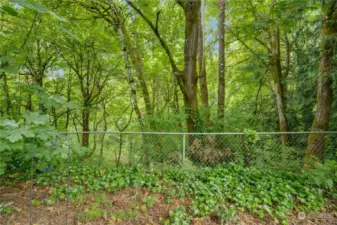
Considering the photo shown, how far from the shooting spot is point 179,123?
205 inches

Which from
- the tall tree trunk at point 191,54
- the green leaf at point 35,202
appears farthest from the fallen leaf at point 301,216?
the green leaf at point 35,202

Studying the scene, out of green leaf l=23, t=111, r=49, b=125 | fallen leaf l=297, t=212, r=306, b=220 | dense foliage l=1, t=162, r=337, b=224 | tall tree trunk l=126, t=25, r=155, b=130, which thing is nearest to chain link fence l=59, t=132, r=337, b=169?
dense foliage l=1, t=162, r=337, b=224

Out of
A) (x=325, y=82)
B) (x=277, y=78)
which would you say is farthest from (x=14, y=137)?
(x=277, y=78)

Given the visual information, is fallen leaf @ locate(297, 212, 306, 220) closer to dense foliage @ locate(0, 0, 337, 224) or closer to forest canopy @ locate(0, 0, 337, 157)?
dense foliage @ locate(0, 0, 337, 224)

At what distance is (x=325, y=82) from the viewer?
4.06m

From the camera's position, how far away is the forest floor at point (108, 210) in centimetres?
252

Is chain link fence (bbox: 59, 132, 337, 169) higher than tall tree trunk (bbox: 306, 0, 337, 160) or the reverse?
the reverse

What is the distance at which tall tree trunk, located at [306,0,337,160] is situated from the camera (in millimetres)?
3920

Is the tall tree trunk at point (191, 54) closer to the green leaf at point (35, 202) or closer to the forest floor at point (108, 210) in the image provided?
the forest floor at point (108, 210)

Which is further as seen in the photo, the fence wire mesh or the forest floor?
the fence wire mesh

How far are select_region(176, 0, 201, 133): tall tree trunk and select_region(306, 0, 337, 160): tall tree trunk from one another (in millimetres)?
2700

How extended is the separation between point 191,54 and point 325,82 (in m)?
3.12

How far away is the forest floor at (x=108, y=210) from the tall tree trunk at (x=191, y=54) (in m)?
2.50

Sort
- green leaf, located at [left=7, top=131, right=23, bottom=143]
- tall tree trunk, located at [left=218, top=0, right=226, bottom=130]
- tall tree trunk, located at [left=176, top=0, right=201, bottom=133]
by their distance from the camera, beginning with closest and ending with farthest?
green leaf, located at [left=7, top=131, right=23, bottom=143] → tall tree trunk, located at [left=176, top=0, right=201, bottom=133] → tall tree trunk, located at [left=218, top=0, right=226, bottom=130]
